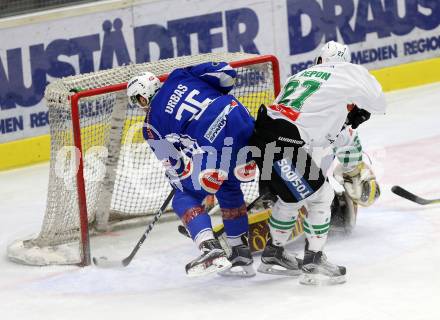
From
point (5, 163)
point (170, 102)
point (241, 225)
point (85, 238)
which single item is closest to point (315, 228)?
point (241, 225)

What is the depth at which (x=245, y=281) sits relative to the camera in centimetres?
485

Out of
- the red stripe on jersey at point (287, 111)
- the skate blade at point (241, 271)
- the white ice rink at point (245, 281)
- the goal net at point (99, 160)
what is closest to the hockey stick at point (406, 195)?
the white ice rink at point (245, 281)

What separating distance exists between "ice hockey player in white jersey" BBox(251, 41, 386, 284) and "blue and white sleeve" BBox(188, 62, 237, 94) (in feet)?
0.73

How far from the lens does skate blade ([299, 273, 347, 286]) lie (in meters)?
4.65

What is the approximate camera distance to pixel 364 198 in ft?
17.7

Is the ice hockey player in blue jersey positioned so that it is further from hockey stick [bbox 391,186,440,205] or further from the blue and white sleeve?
hockey stick [bbox 391,186,440,205]

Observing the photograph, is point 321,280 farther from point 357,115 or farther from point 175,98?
point 175,98

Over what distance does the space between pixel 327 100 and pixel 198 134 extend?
1.77 feet

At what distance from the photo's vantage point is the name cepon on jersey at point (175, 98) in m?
4.72

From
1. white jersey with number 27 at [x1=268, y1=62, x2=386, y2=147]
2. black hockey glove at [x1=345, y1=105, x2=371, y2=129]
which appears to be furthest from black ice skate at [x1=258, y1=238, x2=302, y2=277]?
black hockey glove at [x1=345, y1=105, x2=371, y2=129]

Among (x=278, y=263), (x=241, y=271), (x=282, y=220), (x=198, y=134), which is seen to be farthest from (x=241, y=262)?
(x=198, y=134)

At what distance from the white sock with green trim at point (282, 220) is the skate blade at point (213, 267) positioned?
366 millimetres

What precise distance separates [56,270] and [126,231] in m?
0.64

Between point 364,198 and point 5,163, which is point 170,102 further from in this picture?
point 5,163
